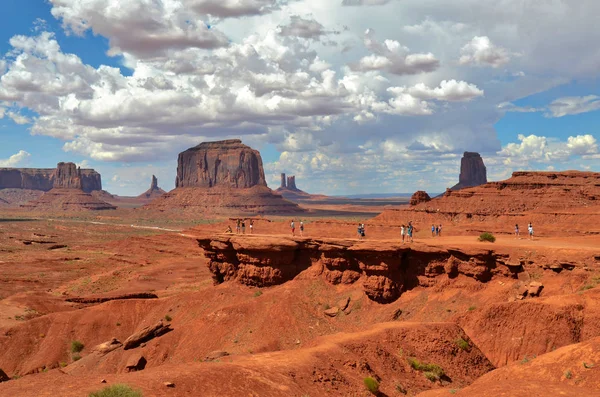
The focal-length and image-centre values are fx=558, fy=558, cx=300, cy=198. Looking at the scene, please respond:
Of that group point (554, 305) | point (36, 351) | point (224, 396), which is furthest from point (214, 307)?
point (554, 305)

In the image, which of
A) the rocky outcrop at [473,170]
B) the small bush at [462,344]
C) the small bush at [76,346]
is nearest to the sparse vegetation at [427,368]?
the small bush at [462,344]

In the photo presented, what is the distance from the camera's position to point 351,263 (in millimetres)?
35500

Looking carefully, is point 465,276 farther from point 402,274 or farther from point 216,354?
point 216,354

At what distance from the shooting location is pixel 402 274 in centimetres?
3400

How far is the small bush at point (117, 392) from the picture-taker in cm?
1756

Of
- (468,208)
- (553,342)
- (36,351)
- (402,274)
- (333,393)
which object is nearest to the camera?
(333,393)

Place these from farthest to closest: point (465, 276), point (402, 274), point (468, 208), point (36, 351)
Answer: point (468, 208) → point (36, 351) → point (402, 274) → point (465, 276)

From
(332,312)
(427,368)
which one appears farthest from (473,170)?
(427,368)

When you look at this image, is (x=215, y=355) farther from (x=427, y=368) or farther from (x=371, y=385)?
(x=427, y=368)

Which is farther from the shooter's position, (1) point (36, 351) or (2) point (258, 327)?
(1) point (36, 351)

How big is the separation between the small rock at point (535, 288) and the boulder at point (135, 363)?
2176 cm

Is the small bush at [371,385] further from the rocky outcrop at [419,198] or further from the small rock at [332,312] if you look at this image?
the rocky outcrop at [419,198]

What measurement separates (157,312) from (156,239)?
229 feet

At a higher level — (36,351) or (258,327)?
(258,327)
